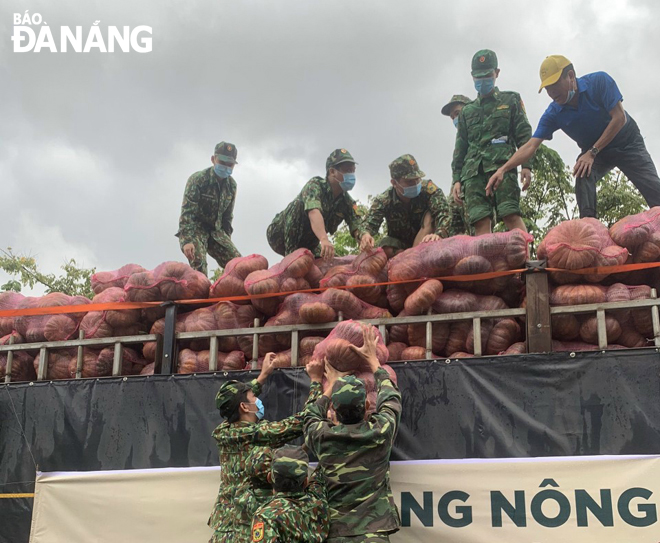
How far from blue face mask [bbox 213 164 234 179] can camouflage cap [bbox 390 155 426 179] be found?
1.92 meters

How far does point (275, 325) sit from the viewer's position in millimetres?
5250

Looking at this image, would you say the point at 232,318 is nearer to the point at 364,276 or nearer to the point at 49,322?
the point at 364,276

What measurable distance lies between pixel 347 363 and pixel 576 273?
1.51m

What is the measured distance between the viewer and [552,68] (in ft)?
18.0

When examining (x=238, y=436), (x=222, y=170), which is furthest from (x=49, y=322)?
(x=238, y=436)

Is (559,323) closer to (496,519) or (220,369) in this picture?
(496,519)

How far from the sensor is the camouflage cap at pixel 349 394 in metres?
3.68

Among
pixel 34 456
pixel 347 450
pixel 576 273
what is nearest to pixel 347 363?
pixel 347 450

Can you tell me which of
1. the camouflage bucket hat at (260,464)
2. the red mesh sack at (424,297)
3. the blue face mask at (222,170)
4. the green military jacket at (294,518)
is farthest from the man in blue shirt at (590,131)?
the green military jacket at (294,518)

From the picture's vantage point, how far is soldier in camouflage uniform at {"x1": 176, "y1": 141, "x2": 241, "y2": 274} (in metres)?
7.16

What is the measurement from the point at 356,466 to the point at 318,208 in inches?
106

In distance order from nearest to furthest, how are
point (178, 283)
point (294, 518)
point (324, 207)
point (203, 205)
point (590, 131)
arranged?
point (294, 518) < point (178, 283) < point (590, 131) < point (324, 207) < point (203, 205)

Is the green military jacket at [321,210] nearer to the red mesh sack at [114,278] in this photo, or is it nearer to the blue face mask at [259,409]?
the red mesh sack at [114,278]

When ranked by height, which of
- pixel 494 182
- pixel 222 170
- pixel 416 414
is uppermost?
pixel 222 170
